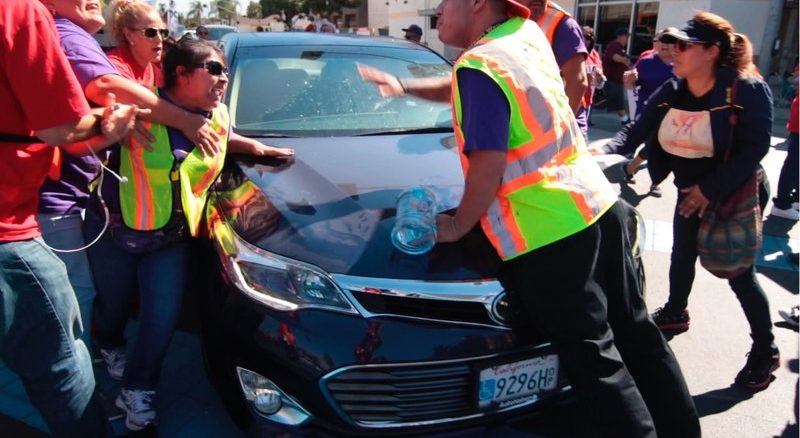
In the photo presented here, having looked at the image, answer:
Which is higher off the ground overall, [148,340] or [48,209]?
[48,209]

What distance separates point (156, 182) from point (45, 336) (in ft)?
2.08

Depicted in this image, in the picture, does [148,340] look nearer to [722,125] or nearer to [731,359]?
[722,125]

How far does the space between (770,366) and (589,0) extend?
16.1m

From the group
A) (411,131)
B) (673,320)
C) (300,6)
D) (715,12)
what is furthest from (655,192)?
(300,6)

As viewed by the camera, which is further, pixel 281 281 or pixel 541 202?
pixel 281 281

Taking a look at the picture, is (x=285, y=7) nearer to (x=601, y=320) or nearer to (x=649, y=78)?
A: (x=649, y=78)

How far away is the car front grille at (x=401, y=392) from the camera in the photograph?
1.76 metres

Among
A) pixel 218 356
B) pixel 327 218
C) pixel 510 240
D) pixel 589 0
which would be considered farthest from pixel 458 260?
pixel 589 0

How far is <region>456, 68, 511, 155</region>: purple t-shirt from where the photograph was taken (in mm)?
1575

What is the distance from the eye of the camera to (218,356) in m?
1.99

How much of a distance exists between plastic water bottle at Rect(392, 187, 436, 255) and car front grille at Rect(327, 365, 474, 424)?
385mm

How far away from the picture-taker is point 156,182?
6.84ft

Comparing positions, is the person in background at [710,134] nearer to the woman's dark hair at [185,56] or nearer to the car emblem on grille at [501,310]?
the car emblem on grille at [501,310]

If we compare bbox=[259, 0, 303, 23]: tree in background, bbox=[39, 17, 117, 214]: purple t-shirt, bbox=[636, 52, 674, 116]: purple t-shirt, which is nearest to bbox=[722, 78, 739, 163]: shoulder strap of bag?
bbox=[39, 17, 117, 214]: purple t-shirt
